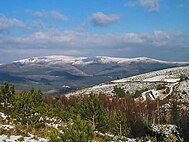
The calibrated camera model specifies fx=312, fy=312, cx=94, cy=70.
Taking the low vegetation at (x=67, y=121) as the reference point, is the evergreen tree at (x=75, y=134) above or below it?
above

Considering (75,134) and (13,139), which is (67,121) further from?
(75,134)

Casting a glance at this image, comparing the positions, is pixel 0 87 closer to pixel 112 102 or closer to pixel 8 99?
pixel 8 99

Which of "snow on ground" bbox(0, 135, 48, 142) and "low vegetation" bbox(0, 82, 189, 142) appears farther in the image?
"snow on ground" bbox(0, 135, 48, 142)

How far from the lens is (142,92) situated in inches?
6821

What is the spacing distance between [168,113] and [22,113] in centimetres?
8550

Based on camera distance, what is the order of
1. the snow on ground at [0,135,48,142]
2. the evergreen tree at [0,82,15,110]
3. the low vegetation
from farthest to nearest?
the evergreen tree at [0,82,15,110] < the snow on ground at [0,135,48,142] < the low vegetation

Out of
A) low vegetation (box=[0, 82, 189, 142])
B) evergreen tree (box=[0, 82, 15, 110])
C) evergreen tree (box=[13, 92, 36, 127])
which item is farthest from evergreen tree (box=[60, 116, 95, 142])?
evergreen tree (box=[0, 82, 15, 110])

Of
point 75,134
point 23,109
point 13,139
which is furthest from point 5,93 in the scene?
point 75,134

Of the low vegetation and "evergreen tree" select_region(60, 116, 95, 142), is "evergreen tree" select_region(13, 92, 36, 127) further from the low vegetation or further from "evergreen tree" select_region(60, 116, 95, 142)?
"evergreen tree" select_region(60, 116, 95, 142)

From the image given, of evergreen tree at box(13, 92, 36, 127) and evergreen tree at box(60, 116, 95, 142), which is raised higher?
evergreen tree at box(60, 116, 95, 142)

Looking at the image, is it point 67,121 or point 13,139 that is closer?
point 13,139

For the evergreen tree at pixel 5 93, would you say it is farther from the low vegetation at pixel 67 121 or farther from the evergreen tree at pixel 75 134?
the evergreen tree at pixel 75 134

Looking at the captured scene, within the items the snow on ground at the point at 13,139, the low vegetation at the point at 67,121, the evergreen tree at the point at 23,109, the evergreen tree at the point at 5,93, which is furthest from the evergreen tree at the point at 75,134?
the evergreen tree at the point at 5,93

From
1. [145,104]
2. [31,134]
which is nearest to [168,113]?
[145,104]
